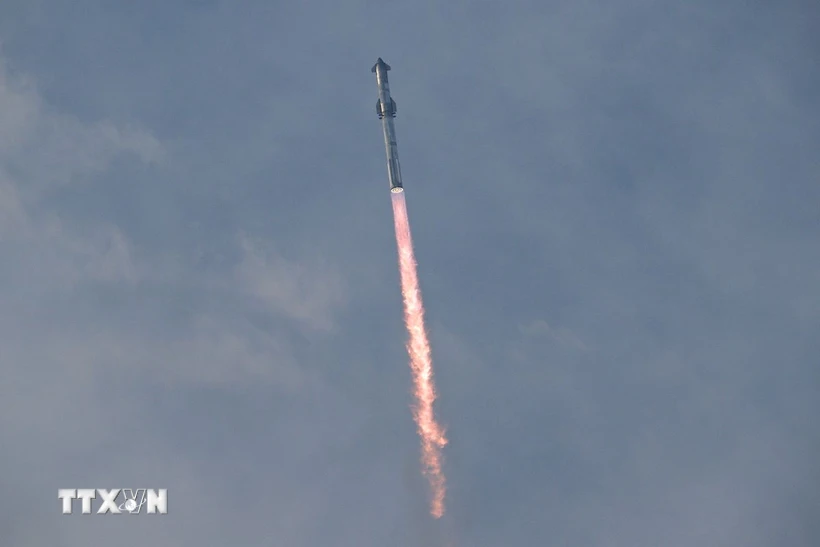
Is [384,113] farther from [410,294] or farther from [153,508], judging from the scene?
[153,508]

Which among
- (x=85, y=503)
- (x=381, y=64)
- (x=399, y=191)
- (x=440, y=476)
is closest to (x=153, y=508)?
(x=85, y=503)

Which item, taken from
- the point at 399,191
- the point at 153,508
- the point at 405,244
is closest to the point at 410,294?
the point at 405,244

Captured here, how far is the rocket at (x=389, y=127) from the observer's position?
165m

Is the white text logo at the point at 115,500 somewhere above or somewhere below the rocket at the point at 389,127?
below

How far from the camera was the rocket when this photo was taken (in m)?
165

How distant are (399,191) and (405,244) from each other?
15.7 metres

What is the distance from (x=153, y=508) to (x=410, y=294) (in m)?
46.5

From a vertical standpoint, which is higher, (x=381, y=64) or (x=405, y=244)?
(x=381, y=64)

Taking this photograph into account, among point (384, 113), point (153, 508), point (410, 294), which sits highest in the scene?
point (384, 113)

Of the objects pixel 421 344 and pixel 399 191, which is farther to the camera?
pixel 421 344

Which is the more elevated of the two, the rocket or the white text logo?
the rocket

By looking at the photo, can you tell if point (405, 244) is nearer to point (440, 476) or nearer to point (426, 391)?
point (426, 391)

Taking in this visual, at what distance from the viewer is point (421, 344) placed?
17975 centimetres

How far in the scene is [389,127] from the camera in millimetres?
168875
